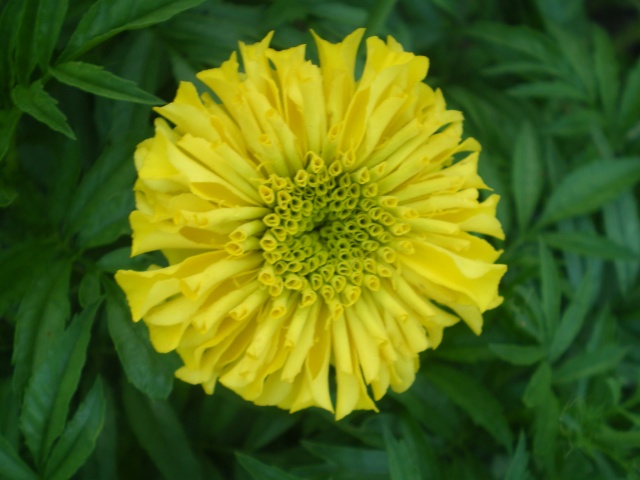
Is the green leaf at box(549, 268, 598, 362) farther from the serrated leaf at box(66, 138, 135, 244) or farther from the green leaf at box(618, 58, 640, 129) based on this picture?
the serrated leaf at box(66, 138, 135, 244)

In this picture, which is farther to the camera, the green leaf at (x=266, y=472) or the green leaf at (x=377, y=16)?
the green leaf at (x=377, y=16)

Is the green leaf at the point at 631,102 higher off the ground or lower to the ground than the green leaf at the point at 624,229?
higher

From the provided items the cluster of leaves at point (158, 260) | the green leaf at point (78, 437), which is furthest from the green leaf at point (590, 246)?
the green leaf at point (78, 437)

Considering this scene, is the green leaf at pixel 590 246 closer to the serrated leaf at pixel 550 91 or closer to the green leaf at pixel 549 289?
the green leaf at pixel 549 289

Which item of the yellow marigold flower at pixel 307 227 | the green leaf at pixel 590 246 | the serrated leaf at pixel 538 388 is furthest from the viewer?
the green leaf at pixel 590 246

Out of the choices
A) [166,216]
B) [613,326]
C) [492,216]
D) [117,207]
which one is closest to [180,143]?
[166,216]

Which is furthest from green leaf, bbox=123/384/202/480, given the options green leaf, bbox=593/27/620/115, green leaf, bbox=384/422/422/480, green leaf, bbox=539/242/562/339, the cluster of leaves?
green leaf, bbox=593/27/620/115

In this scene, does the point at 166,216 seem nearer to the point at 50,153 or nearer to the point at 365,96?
the point at 365,96
